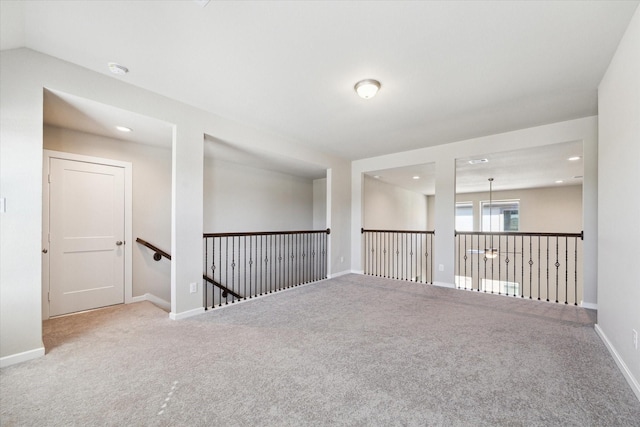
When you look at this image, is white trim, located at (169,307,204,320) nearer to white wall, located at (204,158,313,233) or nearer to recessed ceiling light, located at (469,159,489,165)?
white wall, located at (204,158,313,233)

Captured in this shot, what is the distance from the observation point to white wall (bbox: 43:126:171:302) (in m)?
3.73

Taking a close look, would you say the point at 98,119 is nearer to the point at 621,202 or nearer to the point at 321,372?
the point at 321,372

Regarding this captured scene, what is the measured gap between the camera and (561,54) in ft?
7.13

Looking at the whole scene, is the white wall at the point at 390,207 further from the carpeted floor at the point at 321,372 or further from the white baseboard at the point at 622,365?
the white baseboard at the point at 622,365

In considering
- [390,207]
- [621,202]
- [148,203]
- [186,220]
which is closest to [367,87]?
[621,202]

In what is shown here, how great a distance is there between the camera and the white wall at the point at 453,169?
135 inches

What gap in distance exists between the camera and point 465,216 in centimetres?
984

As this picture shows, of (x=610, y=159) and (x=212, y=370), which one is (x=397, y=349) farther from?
Result: (x=610, y=159)

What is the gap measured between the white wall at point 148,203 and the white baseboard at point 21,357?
1696 mm

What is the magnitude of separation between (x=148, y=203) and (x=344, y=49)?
3.58 m

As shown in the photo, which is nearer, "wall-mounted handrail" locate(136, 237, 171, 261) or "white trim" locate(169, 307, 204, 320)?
"white trim" locate(169, 307, 204, 320)

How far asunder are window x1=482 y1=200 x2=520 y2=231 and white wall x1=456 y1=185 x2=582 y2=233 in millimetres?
181

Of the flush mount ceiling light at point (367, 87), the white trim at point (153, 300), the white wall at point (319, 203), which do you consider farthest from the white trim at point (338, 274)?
the flush mount ceiling light at point (367, 87)

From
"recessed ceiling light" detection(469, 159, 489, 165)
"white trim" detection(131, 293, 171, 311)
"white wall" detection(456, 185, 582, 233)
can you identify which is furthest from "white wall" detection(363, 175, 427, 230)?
"white trim" detection(131, 293, 171, 311)
